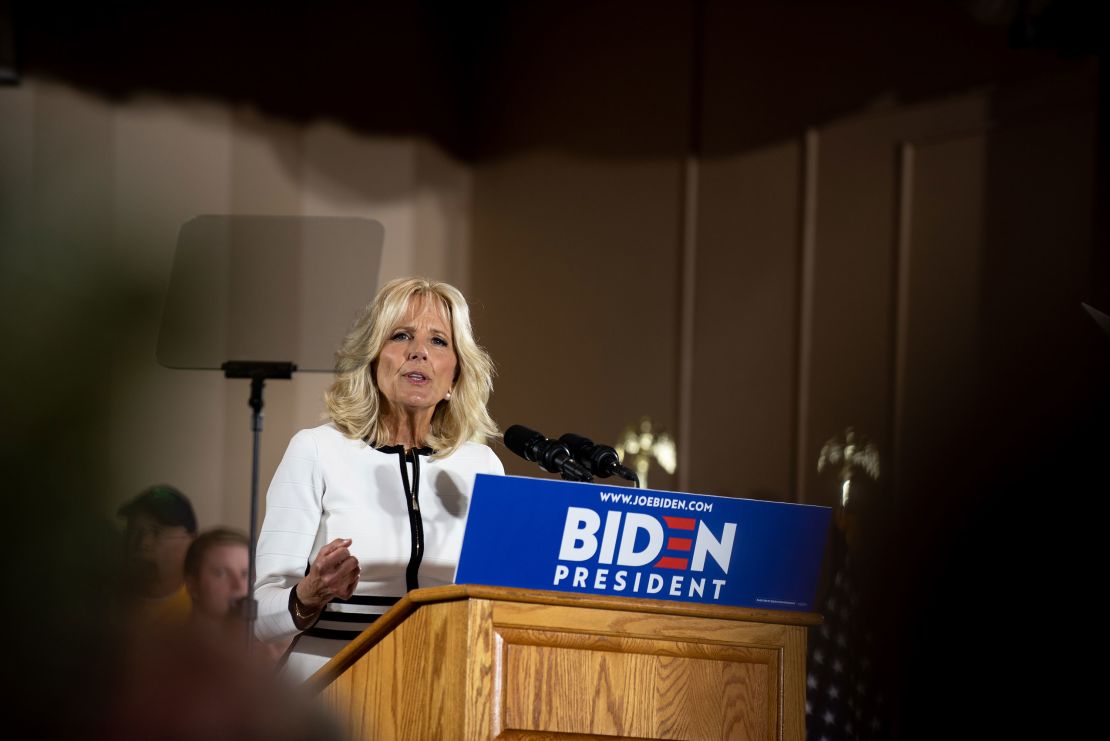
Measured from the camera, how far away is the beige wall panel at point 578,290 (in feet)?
17.8

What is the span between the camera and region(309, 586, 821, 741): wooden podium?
6.16 feet

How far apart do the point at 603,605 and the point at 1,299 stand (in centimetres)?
148

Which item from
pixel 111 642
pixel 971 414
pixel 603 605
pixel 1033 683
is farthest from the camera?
pixel 971 414

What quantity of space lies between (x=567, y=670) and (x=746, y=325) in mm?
3285

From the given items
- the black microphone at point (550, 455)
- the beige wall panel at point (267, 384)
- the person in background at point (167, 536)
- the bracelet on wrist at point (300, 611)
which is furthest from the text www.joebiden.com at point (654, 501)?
the beige wall panel at point (267, 384)

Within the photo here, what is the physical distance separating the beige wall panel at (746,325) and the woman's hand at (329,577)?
2.91 meters

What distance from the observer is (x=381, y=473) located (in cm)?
255

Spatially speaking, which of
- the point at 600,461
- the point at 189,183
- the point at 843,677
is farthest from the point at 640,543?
the point at 189,183

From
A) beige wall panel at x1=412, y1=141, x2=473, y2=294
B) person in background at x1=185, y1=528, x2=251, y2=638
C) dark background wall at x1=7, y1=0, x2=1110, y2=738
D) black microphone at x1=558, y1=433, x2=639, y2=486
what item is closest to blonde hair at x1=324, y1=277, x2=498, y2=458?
black microphone at x1=558, y1=433, x2=639, y2=486

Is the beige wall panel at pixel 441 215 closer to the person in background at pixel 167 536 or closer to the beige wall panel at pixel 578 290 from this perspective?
the beige wall panel at pixel 578 290

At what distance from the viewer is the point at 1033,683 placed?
12.6ft

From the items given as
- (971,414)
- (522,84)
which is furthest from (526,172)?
(971,414)

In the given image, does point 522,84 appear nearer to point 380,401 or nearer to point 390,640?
point 380,401

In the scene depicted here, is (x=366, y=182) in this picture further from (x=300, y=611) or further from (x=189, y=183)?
(x=300, y=611)
